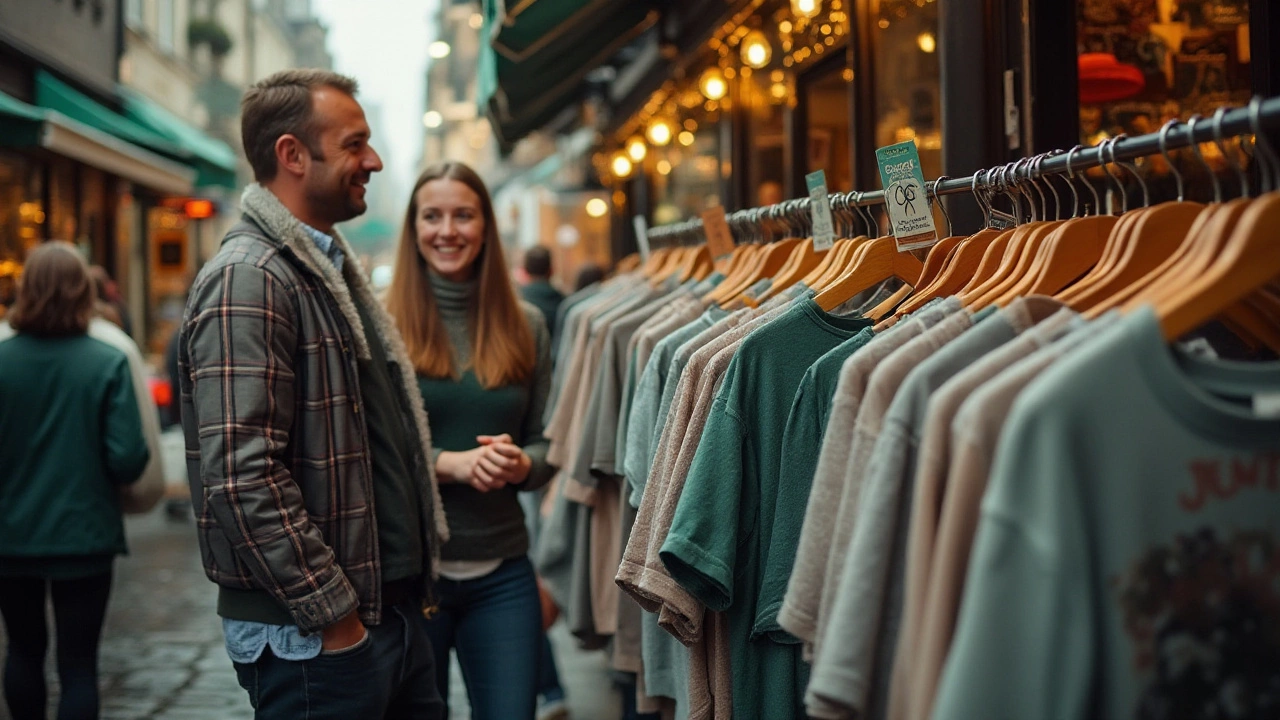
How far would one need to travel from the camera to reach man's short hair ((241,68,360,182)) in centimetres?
285

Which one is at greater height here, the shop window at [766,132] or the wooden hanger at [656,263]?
the shop window at [766,132]

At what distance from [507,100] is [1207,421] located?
861cm

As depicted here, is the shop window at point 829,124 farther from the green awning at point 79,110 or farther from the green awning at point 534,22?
the green awning at point 79,110

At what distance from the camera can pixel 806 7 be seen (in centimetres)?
598

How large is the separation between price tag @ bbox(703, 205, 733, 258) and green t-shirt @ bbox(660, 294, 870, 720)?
5.56 feet

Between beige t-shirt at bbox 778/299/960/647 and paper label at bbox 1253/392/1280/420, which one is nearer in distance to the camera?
paper label at bbox 1253/392/1280/420

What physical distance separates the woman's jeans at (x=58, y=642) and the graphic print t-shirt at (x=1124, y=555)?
12.7 feet

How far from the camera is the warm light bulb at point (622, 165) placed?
11578 mm

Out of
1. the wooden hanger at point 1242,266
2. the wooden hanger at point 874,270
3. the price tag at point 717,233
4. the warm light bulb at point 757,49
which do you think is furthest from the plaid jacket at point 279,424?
the warm light bulb at point 757,49

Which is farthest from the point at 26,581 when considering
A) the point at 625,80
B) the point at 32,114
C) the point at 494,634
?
the point at 625,80

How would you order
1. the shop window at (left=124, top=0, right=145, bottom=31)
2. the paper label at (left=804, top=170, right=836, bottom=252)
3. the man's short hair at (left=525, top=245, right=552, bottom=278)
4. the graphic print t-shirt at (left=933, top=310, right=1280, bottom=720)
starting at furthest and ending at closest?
1. the shop window at (left=124, top=0, right=145, bottom=31)
2. the man's short hair at (left=525, top=245, right=552, bottom=278)
3. the paper label at (left=804, top=170, right=836, bottom=252)
4. the graphic print t-shirt at (left=933, top=310, right=1280, bottom=720)

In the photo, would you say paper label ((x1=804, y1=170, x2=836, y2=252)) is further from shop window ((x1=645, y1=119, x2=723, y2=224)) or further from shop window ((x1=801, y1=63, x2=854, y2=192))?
shop window ((x1=645, y1=119, x2=723, y2=224))

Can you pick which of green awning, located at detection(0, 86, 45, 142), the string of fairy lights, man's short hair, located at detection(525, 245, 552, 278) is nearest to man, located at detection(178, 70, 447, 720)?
the string of fairy lights

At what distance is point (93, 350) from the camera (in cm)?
475
